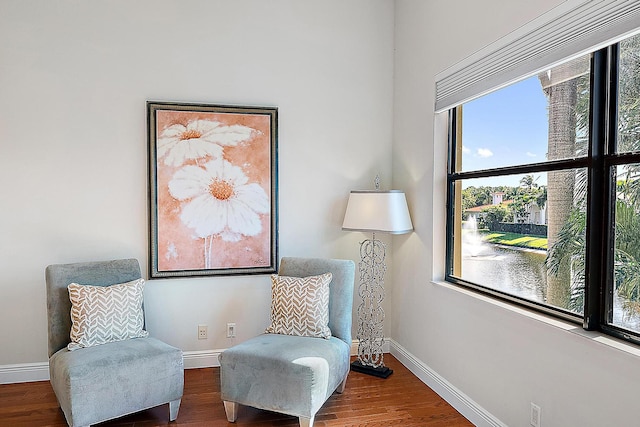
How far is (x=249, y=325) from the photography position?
140 inches

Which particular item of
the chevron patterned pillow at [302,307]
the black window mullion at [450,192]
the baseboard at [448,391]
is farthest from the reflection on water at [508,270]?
the chevron patterned pillow at [302,307]

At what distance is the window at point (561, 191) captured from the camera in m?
1.83

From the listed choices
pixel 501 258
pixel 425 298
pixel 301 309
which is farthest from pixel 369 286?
pixel 501 258

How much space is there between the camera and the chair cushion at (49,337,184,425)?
2.38m

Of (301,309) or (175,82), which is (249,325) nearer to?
(301,309)

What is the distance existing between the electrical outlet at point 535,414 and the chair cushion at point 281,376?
42.1 inches

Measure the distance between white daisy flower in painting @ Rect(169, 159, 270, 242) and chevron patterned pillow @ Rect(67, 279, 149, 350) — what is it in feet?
2.46

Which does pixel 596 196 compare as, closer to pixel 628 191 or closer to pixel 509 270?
pixel 628 191

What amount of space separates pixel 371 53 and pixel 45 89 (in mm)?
2456

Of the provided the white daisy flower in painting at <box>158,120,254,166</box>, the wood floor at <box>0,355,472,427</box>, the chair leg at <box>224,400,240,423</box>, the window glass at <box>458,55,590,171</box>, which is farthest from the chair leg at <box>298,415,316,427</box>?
the white daisy flower in painting at <box>158,120,254,166</box>

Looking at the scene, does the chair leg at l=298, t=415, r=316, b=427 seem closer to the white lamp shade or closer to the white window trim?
the white lamp shade

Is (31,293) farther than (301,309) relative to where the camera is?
Yes

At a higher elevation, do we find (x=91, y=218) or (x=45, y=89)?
(x=45, y=89)

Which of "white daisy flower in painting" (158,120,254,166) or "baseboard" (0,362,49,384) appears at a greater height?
"white daisy flower in painting" (158,120,254,166)
